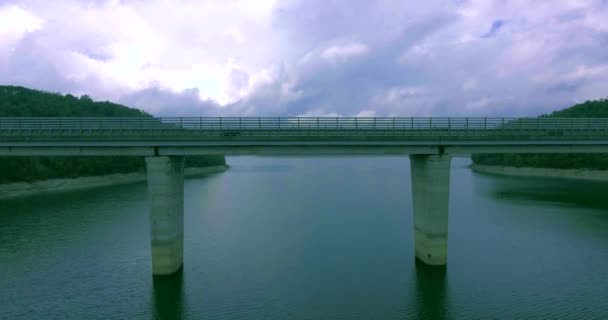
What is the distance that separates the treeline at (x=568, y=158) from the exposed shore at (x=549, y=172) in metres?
1.19

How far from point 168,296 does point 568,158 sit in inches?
3838

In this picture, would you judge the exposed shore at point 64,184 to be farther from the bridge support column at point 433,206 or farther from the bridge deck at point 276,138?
the bridge support column at point 433,206

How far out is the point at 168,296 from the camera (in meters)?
21.2

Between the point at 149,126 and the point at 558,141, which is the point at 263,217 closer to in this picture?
the point at 149,126

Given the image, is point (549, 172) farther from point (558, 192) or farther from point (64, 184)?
point (64, 184)

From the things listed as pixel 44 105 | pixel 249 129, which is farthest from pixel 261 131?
pixel 44 105

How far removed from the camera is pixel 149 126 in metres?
23.8

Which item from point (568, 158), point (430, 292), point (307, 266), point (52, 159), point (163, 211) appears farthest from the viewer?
point (568, 158)

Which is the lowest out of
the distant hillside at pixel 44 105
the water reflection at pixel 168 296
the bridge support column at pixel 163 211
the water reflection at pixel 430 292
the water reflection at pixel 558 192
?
the water reflection at pixel 558 192

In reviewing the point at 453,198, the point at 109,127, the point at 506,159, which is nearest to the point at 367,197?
the point at 453,198

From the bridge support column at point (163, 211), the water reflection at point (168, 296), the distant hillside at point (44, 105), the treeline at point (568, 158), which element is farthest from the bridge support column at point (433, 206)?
the distant hillside at point (44, 105)

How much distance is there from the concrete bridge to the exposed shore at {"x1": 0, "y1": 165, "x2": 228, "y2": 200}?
43.9 metres

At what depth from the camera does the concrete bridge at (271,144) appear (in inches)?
890

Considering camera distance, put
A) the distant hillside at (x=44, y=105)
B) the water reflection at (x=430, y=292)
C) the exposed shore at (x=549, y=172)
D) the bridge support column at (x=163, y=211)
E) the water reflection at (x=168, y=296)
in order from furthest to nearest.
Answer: the distant hillside at (x=44, y=105)
the exposed shore at (x=549, y=172)
the bridge support column at (x=163, y=211)
the water reflection at (x=168, y=296)
the water reflection at (x=430, y=292)
